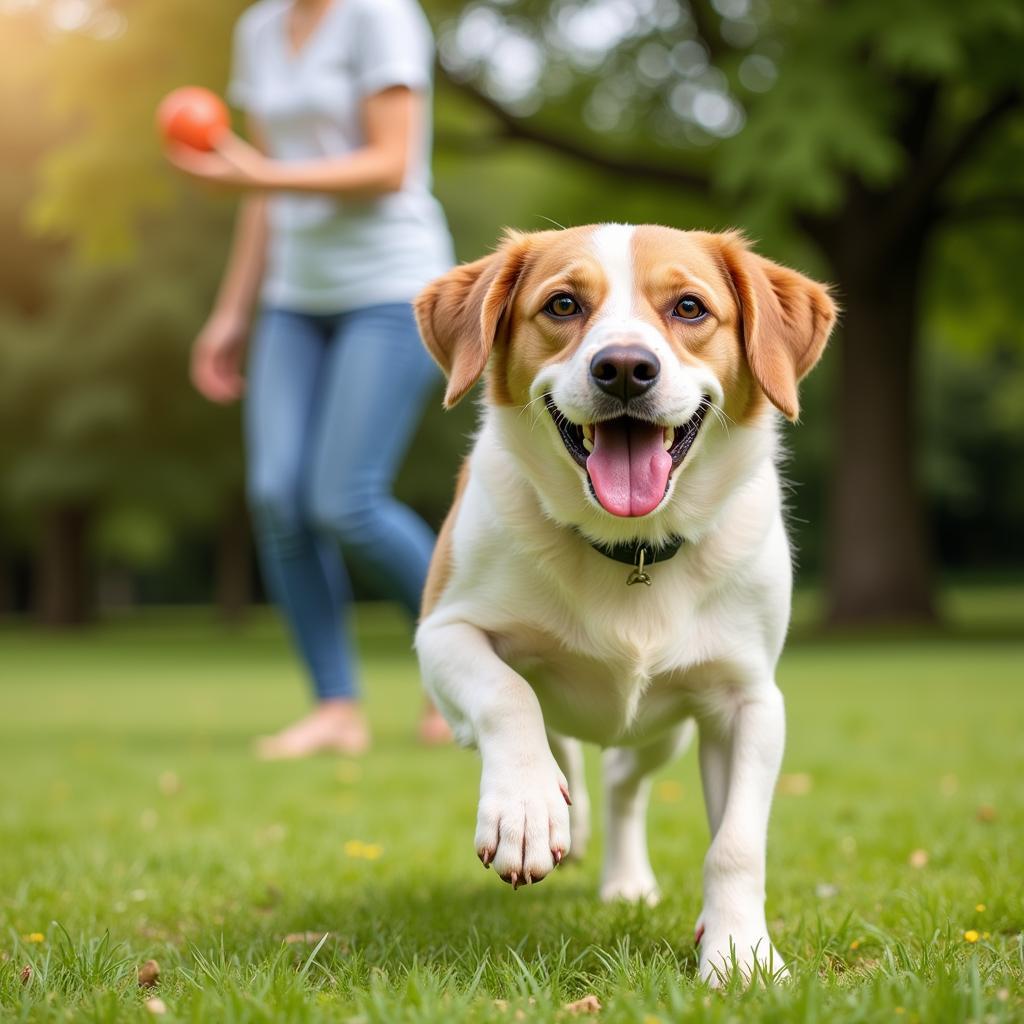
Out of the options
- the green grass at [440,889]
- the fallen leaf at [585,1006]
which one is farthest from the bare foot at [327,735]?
the fallen leaf at [585,1006]

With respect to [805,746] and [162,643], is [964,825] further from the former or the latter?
[162,643]

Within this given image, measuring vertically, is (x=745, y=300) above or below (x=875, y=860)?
above

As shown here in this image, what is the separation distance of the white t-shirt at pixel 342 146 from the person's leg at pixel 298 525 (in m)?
0.21

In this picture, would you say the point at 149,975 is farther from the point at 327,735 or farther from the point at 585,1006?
the point at 327,735

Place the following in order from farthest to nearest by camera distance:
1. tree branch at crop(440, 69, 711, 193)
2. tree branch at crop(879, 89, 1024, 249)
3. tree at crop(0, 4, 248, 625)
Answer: tree at crop(0, 4, 248, 625) < tree branch at crop(440, 69, 711, 193) < tree branch at crop(879, 89, 1024, 249)

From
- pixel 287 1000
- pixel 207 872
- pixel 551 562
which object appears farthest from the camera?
pixel 207 872

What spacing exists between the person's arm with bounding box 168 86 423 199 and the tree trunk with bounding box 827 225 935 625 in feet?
38.0

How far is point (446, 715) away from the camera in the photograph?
2943 mm

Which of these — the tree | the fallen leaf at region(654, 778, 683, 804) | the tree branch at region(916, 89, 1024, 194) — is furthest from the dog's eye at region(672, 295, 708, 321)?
the tree

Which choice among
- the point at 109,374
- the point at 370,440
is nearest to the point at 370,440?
the point at 370,440

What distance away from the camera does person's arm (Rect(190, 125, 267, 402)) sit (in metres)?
5.96

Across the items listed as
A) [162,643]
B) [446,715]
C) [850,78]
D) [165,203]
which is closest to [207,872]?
[446,715]

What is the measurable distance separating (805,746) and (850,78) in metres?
9.60

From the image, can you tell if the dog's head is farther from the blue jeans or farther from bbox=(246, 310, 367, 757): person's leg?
bbox=(246, 310, 367, 757): person's leg
